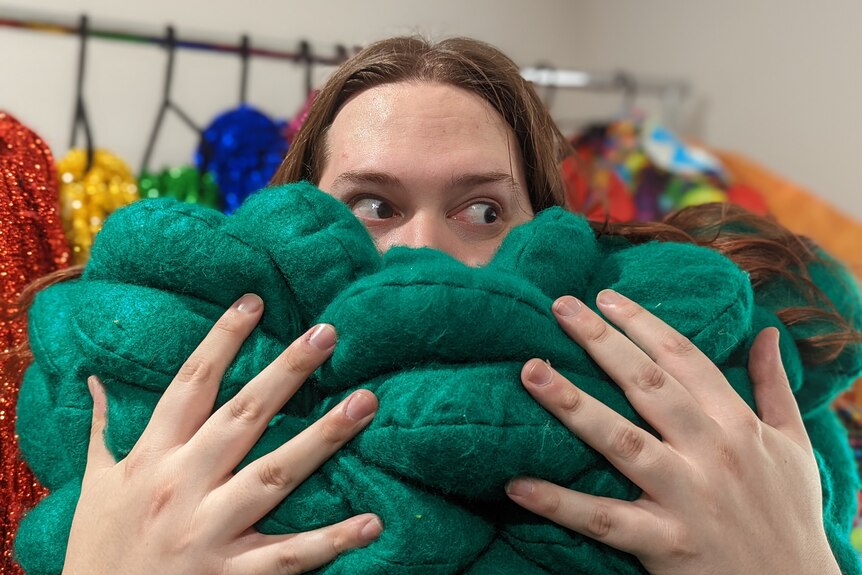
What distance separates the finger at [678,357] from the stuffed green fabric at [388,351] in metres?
0.02

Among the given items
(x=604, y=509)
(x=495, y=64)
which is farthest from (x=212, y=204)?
(x=604, y=509)

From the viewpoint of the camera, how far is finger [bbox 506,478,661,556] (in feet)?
1.53

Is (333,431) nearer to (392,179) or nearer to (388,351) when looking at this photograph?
(388,351)

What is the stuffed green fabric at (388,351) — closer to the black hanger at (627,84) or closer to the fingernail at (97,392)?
the fingernail at (97,392)

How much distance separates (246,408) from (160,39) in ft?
2.21

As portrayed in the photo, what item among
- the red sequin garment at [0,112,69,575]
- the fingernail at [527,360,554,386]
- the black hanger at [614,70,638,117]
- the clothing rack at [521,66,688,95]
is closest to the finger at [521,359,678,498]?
the fingernail at [527,360,554,386]

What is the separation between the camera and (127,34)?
0.97 meters

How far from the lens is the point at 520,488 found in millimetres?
467

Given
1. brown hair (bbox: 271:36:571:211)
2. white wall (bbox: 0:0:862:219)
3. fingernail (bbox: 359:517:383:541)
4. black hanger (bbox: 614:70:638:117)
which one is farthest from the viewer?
black hanger (bbox: 614:70:638:117)

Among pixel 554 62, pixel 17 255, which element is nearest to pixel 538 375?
pixel 17 255

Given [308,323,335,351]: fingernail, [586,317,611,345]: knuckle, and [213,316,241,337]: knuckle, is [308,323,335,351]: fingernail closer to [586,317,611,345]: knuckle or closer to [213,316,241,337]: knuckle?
[213,316,241,337]: knuckle

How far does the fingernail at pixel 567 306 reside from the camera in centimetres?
52

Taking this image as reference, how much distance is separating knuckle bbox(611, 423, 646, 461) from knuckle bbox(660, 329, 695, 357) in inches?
3.1

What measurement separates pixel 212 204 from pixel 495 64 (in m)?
0.44
